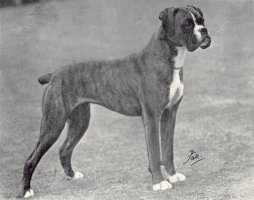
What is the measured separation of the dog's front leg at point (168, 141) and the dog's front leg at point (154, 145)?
166mm

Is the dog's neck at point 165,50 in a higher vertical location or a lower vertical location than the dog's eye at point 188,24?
lower

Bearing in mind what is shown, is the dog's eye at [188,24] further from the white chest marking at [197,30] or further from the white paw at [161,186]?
the white paw at [161,186]

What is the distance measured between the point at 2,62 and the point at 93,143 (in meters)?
1.01

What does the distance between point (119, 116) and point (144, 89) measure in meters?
1.07

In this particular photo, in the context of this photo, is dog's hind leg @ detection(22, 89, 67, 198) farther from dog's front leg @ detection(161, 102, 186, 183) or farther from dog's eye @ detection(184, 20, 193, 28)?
dog's eye @ detection(184, 20, 193, 28)

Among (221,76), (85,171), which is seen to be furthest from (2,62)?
(221,76)

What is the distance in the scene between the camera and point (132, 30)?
4.85m

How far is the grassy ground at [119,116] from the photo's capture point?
464 cm

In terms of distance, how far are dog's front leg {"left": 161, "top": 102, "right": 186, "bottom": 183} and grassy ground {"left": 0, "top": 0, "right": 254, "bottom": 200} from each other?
148 millimetres

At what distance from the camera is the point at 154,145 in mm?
4410

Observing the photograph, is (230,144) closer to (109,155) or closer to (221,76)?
(221,76)

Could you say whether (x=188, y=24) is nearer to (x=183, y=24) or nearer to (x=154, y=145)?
(x=183, y=24)
